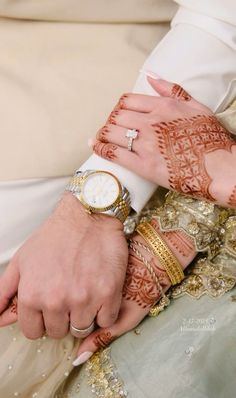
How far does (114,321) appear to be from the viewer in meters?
0.97

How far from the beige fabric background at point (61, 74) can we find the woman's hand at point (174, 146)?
0.08 meters

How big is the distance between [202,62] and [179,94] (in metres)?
0.08

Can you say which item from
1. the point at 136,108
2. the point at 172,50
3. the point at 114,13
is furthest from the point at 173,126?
the point at 114,13

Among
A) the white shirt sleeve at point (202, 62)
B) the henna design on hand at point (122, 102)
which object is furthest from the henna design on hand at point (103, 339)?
the henna design on hand at point (122, 102)

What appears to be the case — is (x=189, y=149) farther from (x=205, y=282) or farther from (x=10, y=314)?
(x=10, y=314)

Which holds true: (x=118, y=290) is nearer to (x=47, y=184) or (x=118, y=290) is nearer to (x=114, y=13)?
(x=47, y=184)

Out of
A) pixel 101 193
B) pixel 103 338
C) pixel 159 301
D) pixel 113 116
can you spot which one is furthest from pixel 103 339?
pixel 113 116

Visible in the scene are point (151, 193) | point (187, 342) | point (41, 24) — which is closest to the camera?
point (187, 342)

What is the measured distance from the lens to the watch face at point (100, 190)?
100cm

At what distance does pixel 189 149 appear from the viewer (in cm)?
98

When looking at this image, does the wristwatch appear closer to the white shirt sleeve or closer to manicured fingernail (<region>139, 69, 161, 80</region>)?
the white shirt sleeve

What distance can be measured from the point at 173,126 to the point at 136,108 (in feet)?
0.24

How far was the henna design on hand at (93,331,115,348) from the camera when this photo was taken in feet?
3.24

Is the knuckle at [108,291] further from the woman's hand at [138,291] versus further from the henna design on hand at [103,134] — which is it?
the henna design on hand at [103,134]
